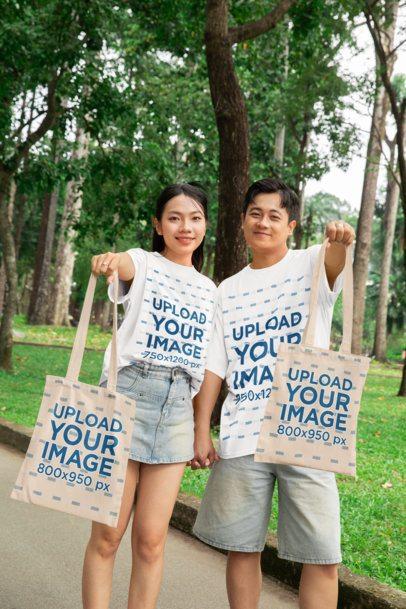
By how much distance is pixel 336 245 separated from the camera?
305 cm

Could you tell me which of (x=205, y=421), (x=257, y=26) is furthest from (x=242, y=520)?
(x=257, y=26)

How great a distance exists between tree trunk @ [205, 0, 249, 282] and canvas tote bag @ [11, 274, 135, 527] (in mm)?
5745

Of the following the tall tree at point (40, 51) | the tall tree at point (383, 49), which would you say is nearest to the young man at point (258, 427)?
the tall tree at point (40, 51)

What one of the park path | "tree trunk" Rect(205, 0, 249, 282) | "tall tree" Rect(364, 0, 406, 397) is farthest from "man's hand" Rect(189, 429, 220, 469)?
"tall tree" Rect(364, 0, 406, 397)

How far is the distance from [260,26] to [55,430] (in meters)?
7.46

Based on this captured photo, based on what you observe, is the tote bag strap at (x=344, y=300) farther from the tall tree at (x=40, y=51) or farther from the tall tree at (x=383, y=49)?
the tall tree at (x=383, y=49)

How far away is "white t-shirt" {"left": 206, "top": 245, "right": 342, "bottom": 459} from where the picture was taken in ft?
10.0

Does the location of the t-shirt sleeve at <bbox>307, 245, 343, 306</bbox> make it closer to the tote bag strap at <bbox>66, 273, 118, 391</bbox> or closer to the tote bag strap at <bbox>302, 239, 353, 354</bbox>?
the tote bag strap at <bbox>302, 239, 353, 354</bbox>

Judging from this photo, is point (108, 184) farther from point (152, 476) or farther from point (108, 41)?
point (152, 476)

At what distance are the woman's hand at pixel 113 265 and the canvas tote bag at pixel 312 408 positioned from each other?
2.33 feet

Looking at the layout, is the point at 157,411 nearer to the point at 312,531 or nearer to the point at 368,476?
the point at 312,531

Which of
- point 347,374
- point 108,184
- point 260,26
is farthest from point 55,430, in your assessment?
point 108,184

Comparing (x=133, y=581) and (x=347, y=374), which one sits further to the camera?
(x=133, y=581)

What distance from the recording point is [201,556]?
4.97 m
